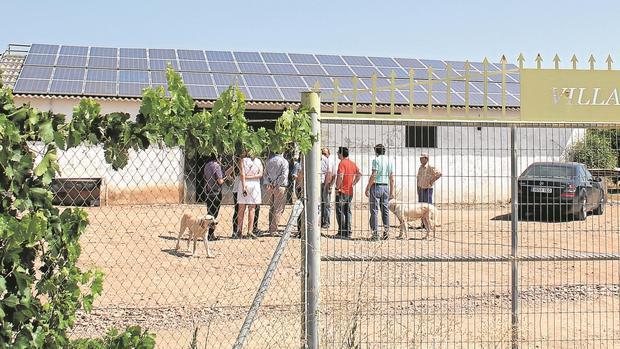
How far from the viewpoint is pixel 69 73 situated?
72.1 ft

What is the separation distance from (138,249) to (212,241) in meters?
1.35

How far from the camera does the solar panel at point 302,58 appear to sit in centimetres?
2508

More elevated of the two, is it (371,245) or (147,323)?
(371,245)

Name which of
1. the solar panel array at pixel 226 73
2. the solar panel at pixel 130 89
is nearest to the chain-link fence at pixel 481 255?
the solar panel array at pixel 226 73

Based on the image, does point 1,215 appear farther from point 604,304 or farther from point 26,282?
point 604,304

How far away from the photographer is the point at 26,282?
3.89 meters

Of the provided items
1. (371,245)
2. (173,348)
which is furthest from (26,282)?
(371,245)

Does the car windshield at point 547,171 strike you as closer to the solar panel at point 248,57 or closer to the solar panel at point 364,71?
the solar panel at point 364,71

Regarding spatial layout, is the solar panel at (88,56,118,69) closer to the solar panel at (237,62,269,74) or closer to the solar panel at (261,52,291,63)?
the solar panel at (237,62,269,74)

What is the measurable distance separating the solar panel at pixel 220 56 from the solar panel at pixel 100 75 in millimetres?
3517

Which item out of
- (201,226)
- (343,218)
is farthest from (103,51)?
(343,218)

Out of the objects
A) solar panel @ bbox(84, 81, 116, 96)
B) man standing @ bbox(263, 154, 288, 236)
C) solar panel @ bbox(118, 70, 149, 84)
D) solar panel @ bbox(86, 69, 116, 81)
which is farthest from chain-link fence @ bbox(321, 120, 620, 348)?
solar panel @ bbox(86, 69, 116, 81)

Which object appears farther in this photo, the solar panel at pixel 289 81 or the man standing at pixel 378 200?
the solar panel at pixel 289 81

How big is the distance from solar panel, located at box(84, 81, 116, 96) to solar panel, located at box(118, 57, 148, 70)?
196 cm
